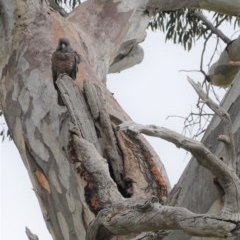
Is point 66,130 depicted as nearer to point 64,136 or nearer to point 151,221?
point 64,136

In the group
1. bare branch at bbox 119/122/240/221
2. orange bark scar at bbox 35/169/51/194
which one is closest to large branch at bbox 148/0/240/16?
orange bark scar at bbox 35/169/51/194

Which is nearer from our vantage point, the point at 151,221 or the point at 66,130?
the point at 151,221

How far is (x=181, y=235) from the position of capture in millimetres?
1360

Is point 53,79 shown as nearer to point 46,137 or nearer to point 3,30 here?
point 46,137

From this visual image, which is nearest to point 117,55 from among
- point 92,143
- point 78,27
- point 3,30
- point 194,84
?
point 78,27

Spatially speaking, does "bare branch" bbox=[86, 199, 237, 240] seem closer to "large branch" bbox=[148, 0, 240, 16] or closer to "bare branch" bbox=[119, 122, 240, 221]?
"bare branch" bbox=[119, 122, 240, 221]

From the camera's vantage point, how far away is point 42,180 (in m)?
2.04

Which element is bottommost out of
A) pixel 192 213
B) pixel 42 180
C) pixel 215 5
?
pixel 192 213

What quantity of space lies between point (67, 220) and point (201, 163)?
2.23 ft

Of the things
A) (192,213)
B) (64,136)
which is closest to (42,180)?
(64,136)

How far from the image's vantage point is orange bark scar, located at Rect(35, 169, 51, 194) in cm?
201

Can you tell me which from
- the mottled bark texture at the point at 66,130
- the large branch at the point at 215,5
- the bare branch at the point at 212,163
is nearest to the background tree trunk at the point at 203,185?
the bare branch at the point at 212,163

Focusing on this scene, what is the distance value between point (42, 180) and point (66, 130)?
0.16m

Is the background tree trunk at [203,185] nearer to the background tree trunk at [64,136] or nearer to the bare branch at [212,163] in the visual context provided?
the bare branch at [212,163]
